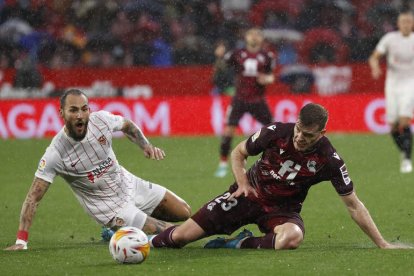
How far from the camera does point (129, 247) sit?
7.57 meters

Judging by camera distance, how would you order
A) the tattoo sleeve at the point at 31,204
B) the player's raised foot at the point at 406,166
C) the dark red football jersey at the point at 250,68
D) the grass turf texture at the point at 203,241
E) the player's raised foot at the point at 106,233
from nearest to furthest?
the grass turf texture at the point at 203,241
the tattoo sleeve at the point at 31,204
the player's raised foot at the point at 106,233
the player's raised foot at the point at 406,166
the dark red football jersey at the point at 250,68

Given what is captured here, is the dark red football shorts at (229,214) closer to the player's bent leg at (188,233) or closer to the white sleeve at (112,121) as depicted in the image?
the player's bent leg at (188,233)

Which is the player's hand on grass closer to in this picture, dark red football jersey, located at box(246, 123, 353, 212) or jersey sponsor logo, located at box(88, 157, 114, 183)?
jersey sponsor logo, located at box(88, 157, 114, 183)

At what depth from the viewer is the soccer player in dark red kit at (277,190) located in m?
8.02

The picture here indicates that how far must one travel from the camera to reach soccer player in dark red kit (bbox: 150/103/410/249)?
8016mm

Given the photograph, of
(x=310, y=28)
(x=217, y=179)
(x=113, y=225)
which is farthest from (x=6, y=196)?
(x=310, y=28)

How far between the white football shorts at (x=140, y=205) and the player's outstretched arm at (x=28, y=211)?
2.79 feet

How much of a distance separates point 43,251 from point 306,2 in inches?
624

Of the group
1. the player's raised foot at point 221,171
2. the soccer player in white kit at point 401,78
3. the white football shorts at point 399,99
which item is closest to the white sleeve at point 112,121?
the player's raised foot at point 221,171

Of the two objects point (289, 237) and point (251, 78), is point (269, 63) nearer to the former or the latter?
point (251, 78)

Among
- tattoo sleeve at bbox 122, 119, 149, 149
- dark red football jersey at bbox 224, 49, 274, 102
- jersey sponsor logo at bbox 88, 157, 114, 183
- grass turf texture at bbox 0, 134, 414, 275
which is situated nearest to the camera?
grass turf texture at bbox 0, 134, 414, 275

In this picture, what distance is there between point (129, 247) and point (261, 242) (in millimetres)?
1295

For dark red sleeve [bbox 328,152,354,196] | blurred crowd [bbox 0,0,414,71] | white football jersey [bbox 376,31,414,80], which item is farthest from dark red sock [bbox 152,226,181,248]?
blurred crowd [bbox 0,0,414,71]

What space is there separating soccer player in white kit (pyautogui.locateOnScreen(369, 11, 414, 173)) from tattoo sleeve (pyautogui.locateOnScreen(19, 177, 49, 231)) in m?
7.27
